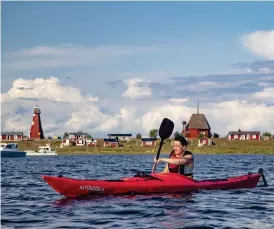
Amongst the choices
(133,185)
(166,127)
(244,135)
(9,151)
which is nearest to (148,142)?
(244,135)

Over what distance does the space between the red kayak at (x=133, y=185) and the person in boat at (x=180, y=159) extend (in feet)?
0.99

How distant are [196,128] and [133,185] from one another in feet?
328

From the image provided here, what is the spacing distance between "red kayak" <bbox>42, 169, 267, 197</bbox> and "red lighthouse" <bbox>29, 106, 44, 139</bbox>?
101 m

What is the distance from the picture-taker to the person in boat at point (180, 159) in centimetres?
1688

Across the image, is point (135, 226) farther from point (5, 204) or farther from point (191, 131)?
point (191, 131)

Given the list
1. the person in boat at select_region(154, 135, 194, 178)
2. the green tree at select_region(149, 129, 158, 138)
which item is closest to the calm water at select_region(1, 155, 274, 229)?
the person in boat at select_region(154, 135, 194, 178)

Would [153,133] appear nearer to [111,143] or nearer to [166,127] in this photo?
[111,143]

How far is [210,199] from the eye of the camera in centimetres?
1574

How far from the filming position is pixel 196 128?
115 meters

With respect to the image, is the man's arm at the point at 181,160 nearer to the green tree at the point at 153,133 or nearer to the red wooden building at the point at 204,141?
the red wooden building at the point at 204,141

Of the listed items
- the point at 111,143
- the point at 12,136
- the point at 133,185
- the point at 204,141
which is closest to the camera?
the point at 133,185

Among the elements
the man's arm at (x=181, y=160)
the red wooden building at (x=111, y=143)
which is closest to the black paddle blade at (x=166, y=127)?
the man's arm at (x=181, y=160)

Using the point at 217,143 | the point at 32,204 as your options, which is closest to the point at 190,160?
the point at 32,204

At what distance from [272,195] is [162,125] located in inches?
200
